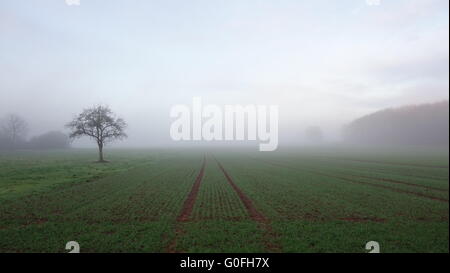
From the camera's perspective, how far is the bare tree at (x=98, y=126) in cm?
4559

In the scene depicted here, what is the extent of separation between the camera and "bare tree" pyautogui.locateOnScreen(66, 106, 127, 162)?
4559cm

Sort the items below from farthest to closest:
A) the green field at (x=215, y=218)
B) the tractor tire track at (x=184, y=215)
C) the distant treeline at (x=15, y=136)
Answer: the distant treeline at (x=15, y=136), the green field at (x=215, y=218), the tractor tire track at (x=184, y=215)

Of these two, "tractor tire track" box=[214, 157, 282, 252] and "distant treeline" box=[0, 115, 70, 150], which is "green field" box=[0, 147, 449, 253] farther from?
"distant treeline" box=[0, 115, 70, 150]

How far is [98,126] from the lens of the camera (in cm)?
4659

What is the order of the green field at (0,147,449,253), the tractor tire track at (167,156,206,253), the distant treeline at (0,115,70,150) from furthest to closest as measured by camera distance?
1. the distant treeline at (0,115,70,150)
2. the green field at (0,147,449,253)
3. the tractor tire track at (167,156,206,253)

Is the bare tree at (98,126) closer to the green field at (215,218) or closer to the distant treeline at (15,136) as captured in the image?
the distant treeline at (15,136)

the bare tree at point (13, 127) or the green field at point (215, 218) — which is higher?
the bare tree at point (13, 127)

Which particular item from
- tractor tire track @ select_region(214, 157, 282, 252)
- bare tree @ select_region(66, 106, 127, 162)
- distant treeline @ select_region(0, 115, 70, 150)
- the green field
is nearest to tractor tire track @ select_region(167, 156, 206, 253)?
the green field

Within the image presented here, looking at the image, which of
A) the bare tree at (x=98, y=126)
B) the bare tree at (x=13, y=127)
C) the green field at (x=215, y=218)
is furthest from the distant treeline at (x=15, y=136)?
the green field at (x=215, y=218)

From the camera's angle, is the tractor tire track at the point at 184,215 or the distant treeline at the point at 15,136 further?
the distant treeline at the point at 15,136

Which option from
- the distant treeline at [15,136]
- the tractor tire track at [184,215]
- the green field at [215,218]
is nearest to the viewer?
the tractor tire track at [184,215]

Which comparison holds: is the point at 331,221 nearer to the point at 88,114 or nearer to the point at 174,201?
the point at 174,201
